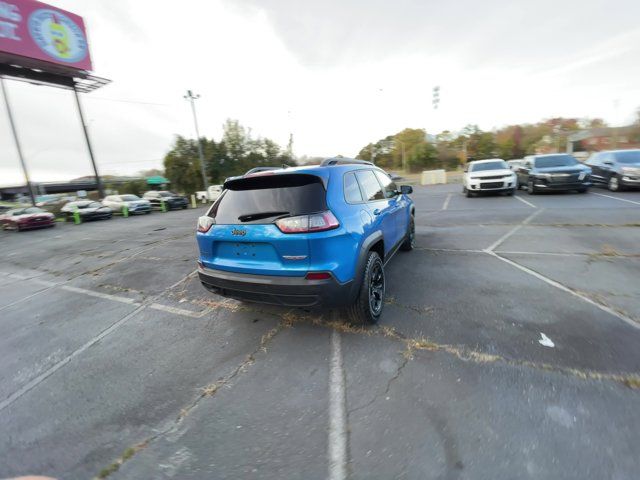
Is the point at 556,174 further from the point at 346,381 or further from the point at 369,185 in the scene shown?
the point at 346,381

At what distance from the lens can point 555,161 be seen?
40.9ft

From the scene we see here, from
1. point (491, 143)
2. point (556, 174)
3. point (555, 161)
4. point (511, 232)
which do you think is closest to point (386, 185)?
point (511, 232)

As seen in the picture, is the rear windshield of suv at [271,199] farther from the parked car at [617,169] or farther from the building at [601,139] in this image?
the building at [601,139]

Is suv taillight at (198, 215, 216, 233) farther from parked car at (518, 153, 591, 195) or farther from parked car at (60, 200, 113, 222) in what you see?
parked car at (60, 200, 113, 222)

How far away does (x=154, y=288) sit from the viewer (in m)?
5.12

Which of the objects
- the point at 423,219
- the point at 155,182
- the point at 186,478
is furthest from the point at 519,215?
the point at 155,182

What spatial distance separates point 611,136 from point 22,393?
7369 centimetres

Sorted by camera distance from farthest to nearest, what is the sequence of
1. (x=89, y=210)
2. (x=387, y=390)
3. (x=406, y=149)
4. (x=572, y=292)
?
(x=406, y=149) < (x=89, y=210) < (x=572, y=292) < (x=387, y=390)

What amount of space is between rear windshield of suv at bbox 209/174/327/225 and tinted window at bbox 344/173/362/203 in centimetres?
41

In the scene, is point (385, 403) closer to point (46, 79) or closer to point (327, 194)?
point (327, 194)

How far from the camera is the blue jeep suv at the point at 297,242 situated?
2730mm

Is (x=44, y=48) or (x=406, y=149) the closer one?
(x=44, y=48)

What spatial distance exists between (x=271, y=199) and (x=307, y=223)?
504 mm

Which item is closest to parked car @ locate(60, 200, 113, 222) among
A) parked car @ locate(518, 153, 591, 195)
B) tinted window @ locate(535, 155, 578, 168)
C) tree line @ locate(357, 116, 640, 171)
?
parked car @ locate(518, 153, 591, 195)
